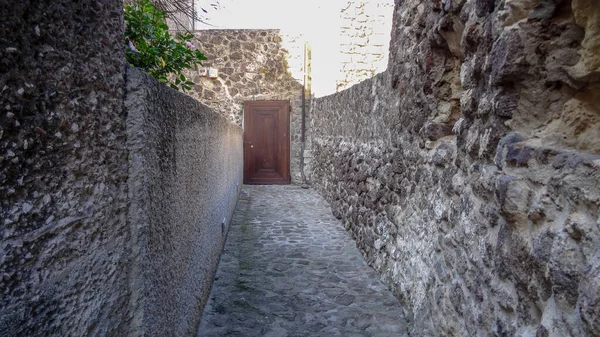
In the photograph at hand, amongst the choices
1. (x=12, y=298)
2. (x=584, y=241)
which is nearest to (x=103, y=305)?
(x=12, y=298)

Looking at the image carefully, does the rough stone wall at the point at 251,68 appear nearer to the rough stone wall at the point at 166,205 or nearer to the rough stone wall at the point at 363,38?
the rough stone wall at the point at 363,38

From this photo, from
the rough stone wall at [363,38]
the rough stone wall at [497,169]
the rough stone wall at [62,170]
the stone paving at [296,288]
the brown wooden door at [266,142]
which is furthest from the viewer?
the brown wooden door at [266,142]

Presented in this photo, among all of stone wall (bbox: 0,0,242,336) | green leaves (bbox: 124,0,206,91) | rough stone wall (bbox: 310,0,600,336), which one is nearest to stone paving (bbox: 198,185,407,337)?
rough stone wall (bbox: 310,0,600,336)

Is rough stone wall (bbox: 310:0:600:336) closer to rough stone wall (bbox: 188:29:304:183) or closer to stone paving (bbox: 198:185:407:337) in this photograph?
stone paving (bbox: 198:185:407:337)

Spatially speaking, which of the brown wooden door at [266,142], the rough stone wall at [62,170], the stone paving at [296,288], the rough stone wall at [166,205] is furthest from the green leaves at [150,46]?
the brown wooden door at [266,142]

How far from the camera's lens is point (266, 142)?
9812mm

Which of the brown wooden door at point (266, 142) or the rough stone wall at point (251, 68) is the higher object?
the rough stone wall at point (251, 68)

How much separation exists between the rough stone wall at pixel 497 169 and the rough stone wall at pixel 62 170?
3.85ft

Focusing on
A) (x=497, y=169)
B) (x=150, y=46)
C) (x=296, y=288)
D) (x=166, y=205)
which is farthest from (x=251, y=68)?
(x=497, y=169)

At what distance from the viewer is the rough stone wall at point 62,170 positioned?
0.76m

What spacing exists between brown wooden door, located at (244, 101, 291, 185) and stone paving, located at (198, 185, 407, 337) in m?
4.41

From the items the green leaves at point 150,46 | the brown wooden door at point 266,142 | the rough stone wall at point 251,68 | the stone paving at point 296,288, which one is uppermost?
the rough stone wall at point 251,68

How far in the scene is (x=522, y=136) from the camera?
152 cm

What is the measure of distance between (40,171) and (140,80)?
0.49 metres
